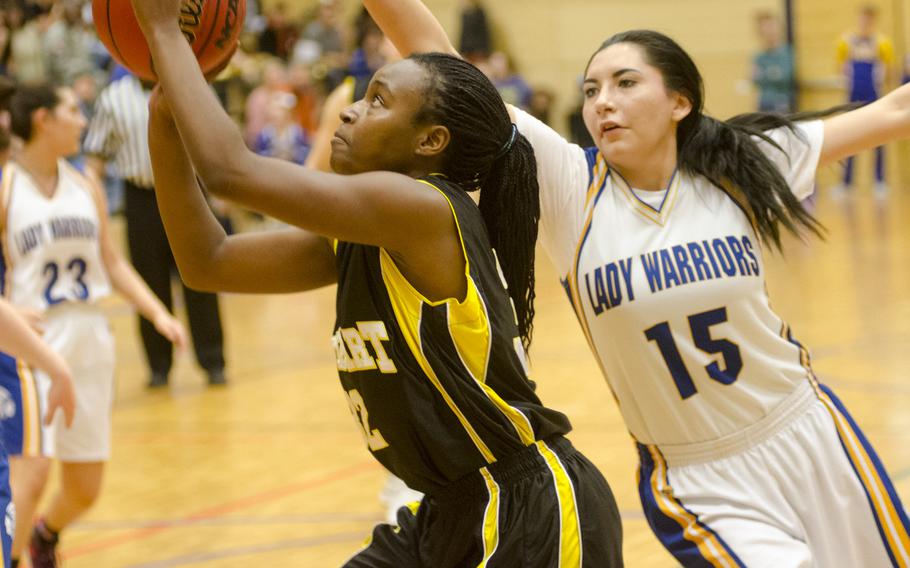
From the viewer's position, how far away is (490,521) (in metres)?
2.49

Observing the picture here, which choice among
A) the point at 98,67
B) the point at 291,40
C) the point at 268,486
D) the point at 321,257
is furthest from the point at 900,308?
the point at 291,40

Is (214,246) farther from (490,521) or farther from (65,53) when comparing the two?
(65,53)

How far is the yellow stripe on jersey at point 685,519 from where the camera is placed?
300 cm

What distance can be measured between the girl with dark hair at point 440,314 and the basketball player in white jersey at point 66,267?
2.58m

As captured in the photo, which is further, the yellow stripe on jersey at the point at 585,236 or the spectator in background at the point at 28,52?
the spectator in background at the point at 28,52

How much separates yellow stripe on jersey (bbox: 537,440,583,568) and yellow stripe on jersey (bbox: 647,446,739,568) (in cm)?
61

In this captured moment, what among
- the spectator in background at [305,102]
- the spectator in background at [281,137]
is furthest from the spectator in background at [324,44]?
the spectator in background at [281,137]

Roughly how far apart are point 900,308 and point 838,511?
620cm

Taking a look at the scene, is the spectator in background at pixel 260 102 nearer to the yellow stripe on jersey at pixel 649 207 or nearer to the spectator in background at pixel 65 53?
the spectator in background at pixel 65 53

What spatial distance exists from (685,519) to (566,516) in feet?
2.23

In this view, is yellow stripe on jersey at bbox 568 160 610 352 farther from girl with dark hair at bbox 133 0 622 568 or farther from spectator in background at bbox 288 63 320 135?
spectator in background at bbox 288 63 320 135

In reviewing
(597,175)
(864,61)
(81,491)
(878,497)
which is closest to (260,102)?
(864,61)

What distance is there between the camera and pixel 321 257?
2.69 meters

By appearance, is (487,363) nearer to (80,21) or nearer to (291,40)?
(80,21)
